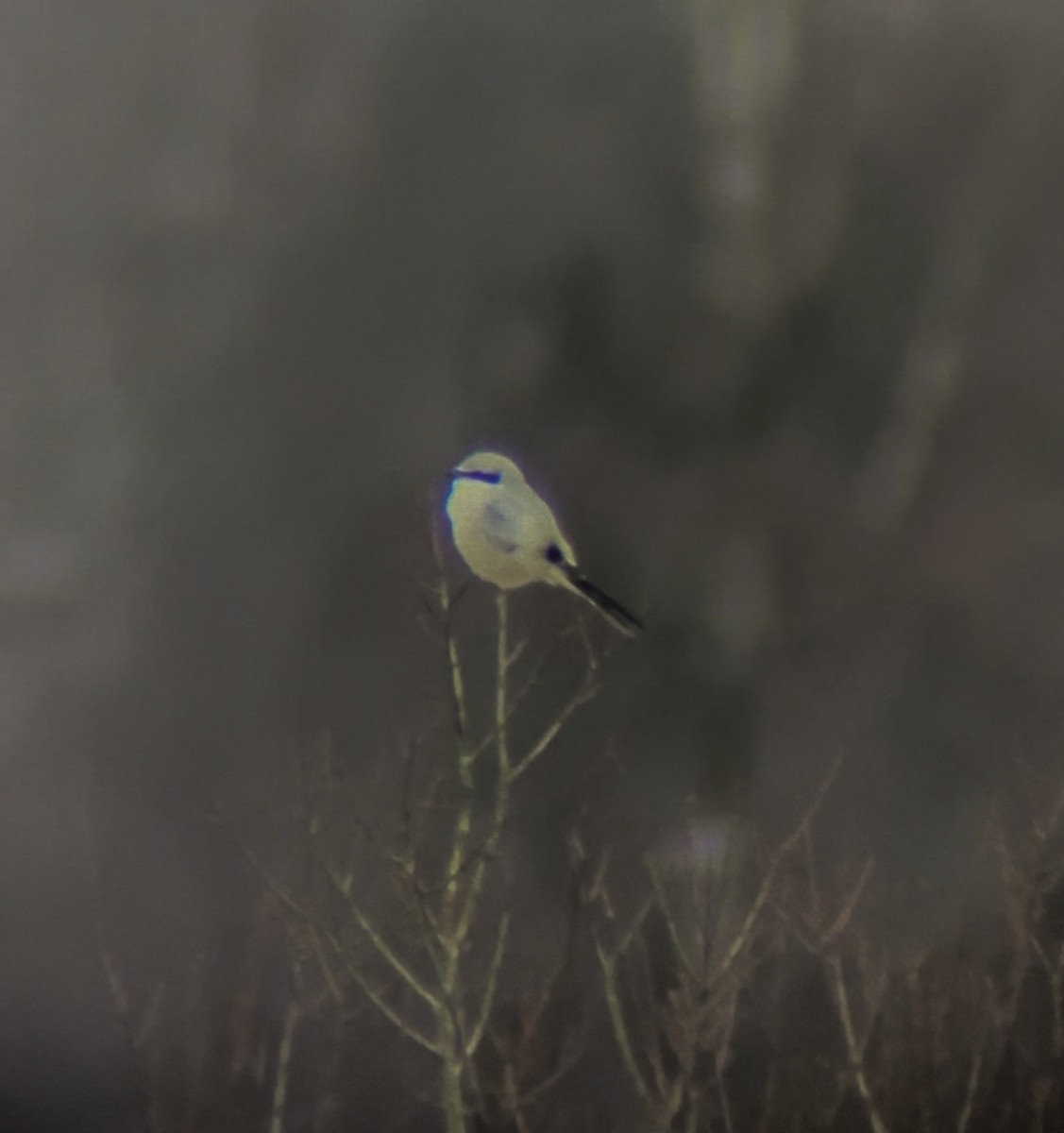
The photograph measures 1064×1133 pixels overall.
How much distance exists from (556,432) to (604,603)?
1.77 ft

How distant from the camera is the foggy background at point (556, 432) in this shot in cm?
296

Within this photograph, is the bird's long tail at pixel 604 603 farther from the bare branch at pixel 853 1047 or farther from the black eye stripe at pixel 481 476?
the bare branch at pixel 853 1047

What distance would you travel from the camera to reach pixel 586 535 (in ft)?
9.98

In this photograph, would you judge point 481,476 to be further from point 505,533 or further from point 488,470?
point 505,533

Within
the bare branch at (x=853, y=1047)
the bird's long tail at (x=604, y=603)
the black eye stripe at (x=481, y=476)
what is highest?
the black eye stripe at (x=481, y=476)

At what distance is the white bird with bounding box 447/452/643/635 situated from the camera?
2.55m

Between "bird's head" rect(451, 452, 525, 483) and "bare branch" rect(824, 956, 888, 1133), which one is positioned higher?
"bird's head" rect(451, 452, 525, 483)

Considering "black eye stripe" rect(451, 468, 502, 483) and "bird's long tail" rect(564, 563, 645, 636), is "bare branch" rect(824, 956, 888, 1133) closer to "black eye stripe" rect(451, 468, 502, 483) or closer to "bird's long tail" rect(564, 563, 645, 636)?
"bird's long tail" rect(564, 563, 645, 636)

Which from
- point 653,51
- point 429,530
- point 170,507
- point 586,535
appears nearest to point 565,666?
point 586,535

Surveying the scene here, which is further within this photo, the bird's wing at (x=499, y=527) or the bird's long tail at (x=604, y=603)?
the bird's long tail at (x=604, y=603)

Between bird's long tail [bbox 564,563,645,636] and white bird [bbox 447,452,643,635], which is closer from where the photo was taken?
white bird [bbox 447,452,643,635]

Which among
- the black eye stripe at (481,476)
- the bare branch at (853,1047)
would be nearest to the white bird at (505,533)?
the black eye stripe at (481,476)

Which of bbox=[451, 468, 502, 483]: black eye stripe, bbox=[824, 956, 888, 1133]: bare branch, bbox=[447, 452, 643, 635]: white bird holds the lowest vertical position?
bbox=[824, 956, 888, 1133]: bare branch

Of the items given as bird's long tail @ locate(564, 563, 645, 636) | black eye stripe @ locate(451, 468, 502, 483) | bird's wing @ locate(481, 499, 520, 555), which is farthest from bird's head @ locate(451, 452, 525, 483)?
bird's long tail @ locate(564, 563, 645, 636)
